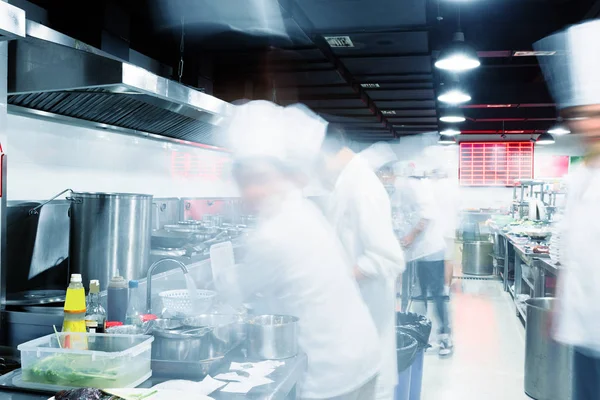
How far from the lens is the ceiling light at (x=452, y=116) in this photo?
10.2 m

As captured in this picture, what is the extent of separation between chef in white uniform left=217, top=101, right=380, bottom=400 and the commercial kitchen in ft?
0.28

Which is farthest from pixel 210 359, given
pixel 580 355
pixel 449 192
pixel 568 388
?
pixel 449 192

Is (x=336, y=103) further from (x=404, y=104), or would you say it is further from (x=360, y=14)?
(x=360, y=14)

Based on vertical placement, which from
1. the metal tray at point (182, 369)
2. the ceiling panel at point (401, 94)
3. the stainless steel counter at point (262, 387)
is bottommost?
the stainless steel counter at point (262, 387)

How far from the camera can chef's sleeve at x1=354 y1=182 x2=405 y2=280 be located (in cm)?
285

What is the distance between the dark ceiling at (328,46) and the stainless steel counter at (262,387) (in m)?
2.68

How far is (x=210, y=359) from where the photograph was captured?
189 cm

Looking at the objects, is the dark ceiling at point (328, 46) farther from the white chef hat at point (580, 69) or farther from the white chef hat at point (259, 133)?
the white chef hat at point (580, 69)

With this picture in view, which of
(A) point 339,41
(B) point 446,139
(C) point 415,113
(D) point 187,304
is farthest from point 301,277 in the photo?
(B) point 446,139

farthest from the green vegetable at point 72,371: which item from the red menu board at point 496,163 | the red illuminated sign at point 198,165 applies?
the red menu board at point 496,163

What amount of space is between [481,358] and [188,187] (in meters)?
3.43

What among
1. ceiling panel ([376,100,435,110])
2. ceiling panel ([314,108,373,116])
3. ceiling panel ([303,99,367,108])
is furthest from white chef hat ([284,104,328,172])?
ceiling panel ([376,100,435,110])

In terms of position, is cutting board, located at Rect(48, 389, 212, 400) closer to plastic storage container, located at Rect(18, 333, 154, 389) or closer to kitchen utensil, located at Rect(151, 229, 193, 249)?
plastic storage container, located at Rect(18, 333, 154, 389)

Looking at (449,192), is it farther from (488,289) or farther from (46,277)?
(46,277)
